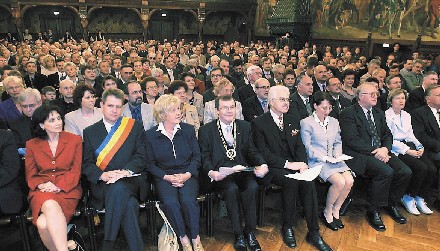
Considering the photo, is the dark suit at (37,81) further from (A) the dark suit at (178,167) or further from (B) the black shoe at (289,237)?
(B) the black shoe at (289,237)

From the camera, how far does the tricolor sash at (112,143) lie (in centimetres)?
293

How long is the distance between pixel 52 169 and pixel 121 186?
0.59 m

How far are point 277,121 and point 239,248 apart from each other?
4.26 ft

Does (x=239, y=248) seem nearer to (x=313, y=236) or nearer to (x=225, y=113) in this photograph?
(x=313, y=236)

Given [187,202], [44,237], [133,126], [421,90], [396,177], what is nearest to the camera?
[44,237]

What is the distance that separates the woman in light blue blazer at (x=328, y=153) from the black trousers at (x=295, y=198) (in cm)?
36

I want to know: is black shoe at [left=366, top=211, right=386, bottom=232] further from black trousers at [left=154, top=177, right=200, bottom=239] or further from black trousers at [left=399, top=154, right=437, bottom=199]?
black trousers at [left=154, top=177, right=200, bottom=239]

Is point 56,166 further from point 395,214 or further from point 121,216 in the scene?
point 395,214

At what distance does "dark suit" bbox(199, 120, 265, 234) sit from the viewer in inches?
119

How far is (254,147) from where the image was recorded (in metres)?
3.36

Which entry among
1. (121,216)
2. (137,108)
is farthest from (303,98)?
(121,216)

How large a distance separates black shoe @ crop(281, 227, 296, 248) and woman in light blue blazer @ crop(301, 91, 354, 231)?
51 centimetres

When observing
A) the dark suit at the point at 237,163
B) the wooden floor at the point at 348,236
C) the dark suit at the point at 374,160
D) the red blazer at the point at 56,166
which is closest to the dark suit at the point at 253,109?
the dark suit at the point at 374,160

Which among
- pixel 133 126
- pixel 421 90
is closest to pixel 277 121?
pixel 133 126
